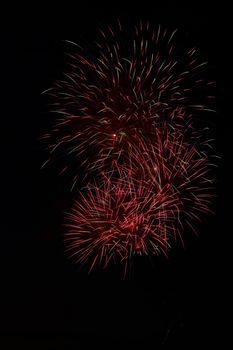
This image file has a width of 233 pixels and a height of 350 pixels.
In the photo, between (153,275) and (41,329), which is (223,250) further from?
A: (41,329)

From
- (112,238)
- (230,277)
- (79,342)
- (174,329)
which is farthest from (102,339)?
(230,277)

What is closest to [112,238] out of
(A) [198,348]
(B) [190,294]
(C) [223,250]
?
(A) [198,348]

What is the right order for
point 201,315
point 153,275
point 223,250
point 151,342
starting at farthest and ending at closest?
point 223,250, point 153,275, point 201,315, point 151,342

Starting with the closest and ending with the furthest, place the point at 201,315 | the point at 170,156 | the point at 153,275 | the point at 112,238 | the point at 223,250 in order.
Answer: the point at 170,156
the point at 112,238
the point at 201,315
the point at 153,275
the point at 223,250

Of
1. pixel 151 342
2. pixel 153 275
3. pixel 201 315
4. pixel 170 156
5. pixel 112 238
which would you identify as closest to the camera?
pixel 170 156

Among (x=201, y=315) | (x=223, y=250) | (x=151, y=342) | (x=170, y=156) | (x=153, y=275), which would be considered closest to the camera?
(x=170, y=156)

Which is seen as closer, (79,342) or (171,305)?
(79,342)

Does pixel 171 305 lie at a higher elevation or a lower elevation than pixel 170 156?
lower

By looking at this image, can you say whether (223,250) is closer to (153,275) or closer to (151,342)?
(153,275)

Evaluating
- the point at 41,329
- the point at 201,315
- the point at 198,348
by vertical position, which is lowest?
the point at 41,329

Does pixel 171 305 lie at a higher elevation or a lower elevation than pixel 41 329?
higher
